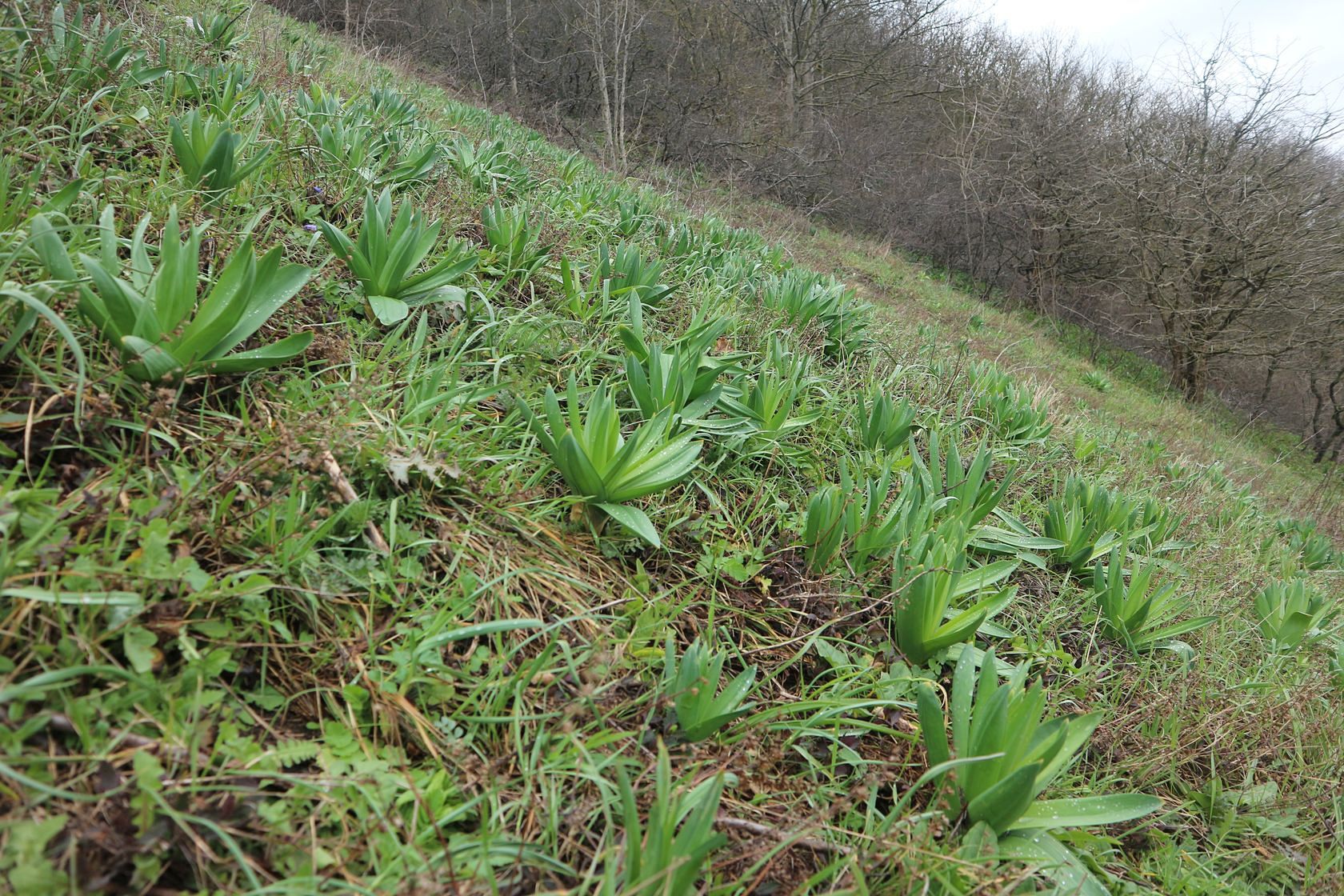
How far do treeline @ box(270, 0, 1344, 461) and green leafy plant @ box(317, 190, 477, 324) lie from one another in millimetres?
8081

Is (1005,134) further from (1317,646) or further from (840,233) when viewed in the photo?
(1317,646)

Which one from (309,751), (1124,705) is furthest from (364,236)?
(1124,705)

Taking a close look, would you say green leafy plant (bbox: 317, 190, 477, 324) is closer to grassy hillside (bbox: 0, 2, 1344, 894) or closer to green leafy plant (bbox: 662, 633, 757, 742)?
grassy hillside (bbox: 0, 2, 1344, 894)

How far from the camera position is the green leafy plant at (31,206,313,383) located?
148 cm

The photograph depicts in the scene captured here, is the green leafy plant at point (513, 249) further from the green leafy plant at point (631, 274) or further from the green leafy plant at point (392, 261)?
the green leafy plant at point (392, 261)

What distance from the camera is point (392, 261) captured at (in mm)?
2232

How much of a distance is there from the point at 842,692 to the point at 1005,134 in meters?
18.9

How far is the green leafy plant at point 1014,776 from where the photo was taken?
1441mm

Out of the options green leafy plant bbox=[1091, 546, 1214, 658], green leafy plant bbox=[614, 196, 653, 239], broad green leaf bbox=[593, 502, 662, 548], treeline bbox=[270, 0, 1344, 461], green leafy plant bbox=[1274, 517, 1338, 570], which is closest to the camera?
broad green leaf bbox=[593, 502, 662, 548]

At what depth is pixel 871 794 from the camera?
4.83ft

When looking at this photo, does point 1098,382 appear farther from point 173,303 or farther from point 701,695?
point 173,303

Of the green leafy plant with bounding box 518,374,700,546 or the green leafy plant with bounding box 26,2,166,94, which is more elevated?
the green leafy plant with bounding box 26,2,166,94

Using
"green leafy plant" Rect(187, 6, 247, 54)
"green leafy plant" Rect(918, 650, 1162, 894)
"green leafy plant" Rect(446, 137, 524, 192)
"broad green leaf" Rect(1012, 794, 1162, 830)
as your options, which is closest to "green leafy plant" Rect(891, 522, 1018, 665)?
"green leafy plant" Rect(918, 650, 1162, 894)

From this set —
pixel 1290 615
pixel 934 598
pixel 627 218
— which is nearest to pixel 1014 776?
pixel 934 598
